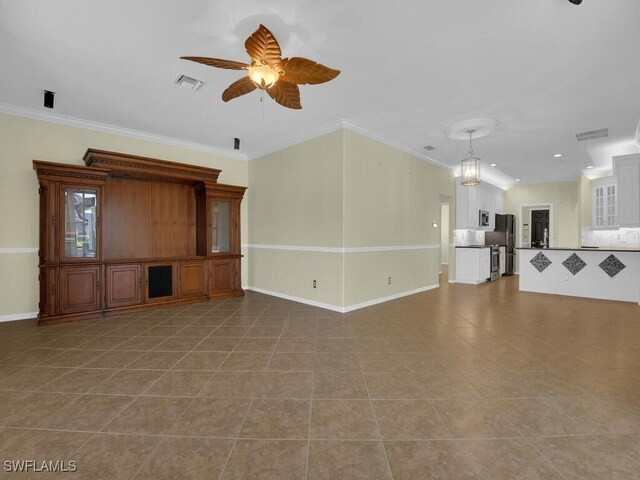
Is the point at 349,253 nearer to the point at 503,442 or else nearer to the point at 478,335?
the point at 478,335

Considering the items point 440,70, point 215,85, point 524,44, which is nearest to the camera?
point 524,44

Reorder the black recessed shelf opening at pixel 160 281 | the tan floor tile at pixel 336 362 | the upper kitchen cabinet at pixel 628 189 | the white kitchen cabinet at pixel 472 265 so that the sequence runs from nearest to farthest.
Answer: the tan floor tile at pixel 336 362 → the black recessed shelf opening at pixel 160 281 → the upper kitchen cabinet at pixel 628 189 → the white kitchen cabinet at pixel 472 265

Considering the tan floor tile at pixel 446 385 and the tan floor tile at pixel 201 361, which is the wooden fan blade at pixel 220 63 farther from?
the tan floor tile at pixel 446 385

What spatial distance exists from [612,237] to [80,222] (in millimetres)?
11337

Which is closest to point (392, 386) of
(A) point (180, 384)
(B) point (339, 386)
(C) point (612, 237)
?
(B) point (339, 386)

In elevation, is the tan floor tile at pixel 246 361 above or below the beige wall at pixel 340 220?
below

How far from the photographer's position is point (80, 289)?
4246 millimetres

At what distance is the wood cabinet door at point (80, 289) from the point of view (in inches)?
162

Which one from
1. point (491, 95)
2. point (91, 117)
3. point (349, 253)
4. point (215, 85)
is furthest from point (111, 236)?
point (491, 95)

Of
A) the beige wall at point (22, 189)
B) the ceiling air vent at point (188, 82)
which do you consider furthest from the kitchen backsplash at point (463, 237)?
the beige wall at point (22, 189)

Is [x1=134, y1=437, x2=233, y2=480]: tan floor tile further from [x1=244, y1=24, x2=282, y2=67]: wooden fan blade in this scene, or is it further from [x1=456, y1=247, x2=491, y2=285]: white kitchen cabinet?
[x1=456, y1=247, x2=491, y2=285]: white kitchen cabinet

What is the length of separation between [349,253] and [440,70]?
8.66 ft

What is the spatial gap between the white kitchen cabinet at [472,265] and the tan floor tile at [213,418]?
6.87 metres

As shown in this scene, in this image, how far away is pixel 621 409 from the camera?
2.07 metres
